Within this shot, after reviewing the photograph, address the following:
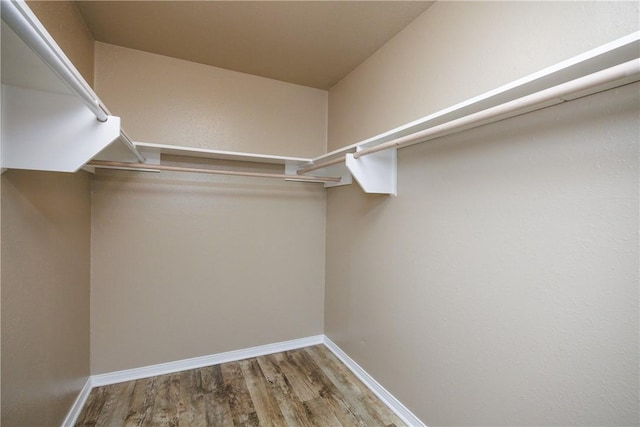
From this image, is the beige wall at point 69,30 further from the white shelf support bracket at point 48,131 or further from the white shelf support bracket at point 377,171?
the white shelf support bracket at point 377,171

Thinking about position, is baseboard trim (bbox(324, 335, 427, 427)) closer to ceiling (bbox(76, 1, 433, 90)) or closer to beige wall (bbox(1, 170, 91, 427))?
beige wall (bbox(1, 170, 91, 427))

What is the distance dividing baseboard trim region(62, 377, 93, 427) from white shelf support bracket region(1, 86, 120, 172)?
1.44 m

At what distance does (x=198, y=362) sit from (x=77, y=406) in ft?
2.38

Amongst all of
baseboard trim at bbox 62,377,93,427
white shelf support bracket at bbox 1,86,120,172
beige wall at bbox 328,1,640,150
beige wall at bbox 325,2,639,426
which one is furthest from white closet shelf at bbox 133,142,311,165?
baseboard trim at bbox 62,377,93,427

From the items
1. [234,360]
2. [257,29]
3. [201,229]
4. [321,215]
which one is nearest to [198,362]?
[234,360]

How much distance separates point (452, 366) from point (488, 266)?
562mm

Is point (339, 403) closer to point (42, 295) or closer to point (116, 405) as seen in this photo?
point (116, 405)

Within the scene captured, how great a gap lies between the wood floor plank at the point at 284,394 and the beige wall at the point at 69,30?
7.71 ft

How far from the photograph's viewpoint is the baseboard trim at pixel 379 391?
5.28ft

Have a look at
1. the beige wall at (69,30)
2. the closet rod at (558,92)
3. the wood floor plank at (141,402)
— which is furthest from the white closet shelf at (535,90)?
the wood floor plank at (141,402)

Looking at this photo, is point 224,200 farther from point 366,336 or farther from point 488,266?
point 488,266

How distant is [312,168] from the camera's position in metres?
2.06

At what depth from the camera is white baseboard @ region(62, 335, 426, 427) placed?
5.40ft

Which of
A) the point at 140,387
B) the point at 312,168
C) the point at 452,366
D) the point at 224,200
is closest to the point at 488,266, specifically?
the point at 452,366
